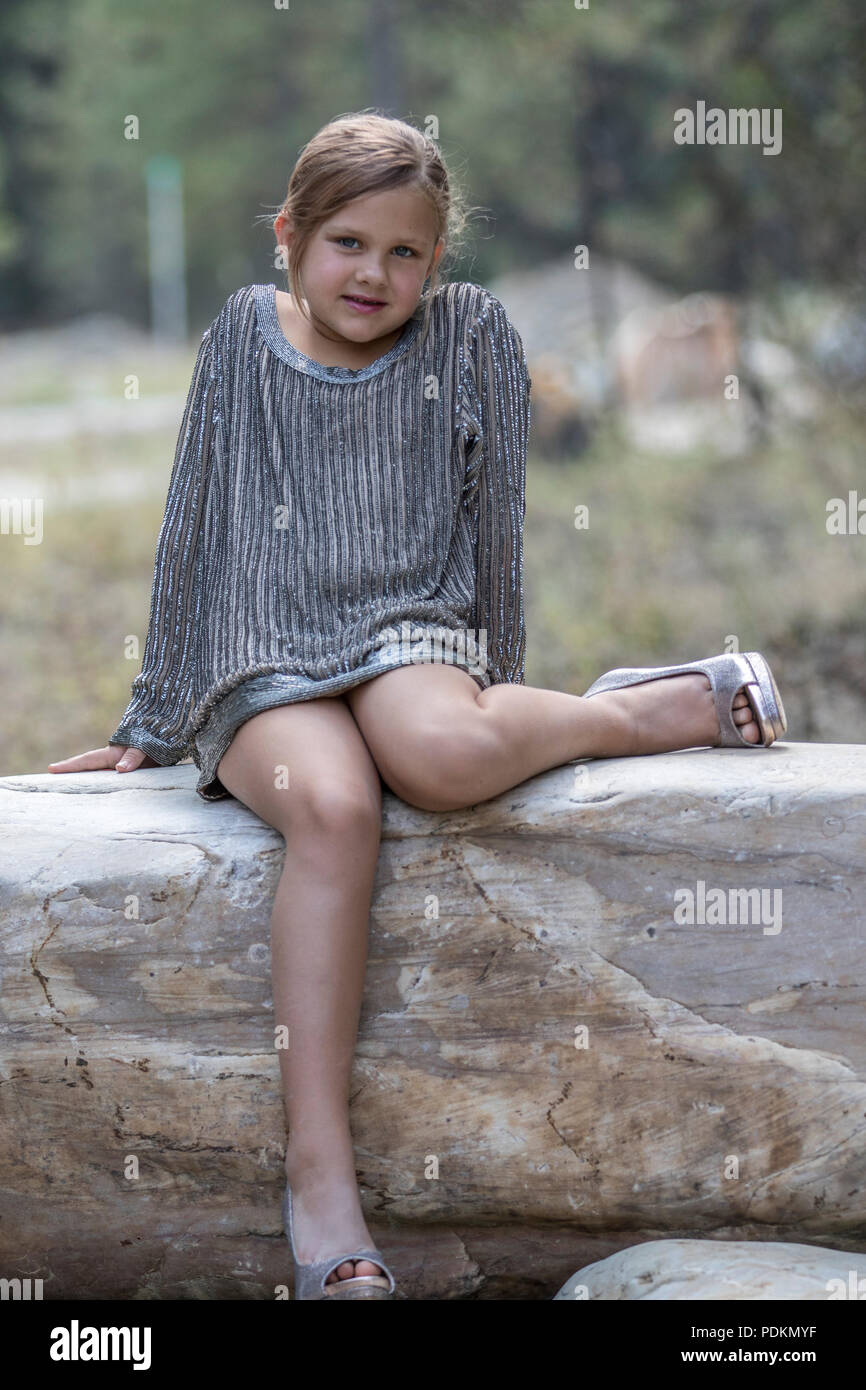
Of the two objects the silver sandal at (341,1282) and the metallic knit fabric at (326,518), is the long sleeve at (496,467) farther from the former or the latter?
the silver sandal at (341,1282)

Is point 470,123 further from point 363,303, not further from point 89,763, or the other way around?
point 89,763

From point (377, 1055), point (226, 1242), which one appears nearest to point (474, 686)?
point (377, 1055)

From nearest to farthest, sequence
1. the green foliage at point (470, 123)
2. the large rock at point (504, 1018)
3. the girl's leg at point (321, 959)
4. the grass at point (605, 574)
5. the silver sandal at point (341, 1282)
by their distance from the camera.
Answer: the silver sandal at point (341, 1282)
the girl's leg at point (321, 959)
the large rock at point (504, 1018)
the grass at point (605, 574)
the green foliage at point (470, 123)

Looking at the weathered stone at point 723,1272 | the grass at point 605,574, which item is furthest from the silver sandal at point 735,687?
the grass at point 605,574

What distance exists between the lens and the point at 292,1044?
2.05 m

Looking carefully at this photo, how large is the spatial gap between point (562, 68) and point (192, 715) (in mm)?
13980

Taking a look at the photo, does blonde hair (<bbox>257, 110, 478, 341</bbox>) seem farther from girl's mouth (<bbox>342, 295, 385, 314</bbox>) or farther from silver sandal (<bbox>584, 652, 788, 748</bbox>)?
silver sandal (<bbox>584, 652, 788, 748</bbox>)

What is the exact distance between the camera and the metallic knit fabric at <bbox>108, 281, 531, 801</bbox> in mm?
2289

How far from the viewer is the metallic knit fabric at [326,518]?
7.51 feet

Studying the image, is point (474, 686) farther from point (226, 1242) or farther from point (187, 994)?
point (226, 1242)

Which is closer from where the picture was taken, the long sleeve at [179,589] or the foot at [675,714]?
the foot at [675,714]

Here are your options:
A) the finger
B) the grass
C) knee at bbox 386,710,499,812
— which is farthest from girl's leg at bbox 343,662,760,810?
the grass

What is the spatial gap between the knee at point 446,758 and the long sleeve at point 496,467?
0.30 meters

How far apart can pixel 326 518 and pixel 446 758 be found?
0.48 metres
